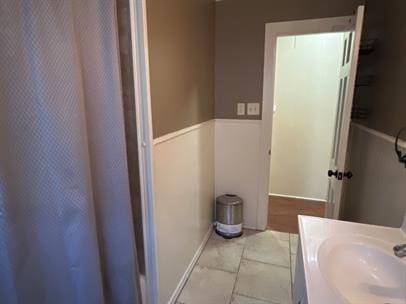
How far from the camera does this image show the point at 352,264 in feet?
3.28

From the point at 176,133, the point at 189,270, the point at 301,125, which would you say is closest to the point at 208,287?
the point at 189,270

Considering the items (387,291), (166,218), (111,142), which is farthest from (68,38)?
(387,291)

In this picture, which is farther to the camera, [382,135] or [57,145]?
[382,135]

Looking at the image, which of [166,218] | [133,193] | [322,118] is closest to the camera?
[133,193]

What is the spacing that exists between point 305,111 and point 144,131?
8.38 feet

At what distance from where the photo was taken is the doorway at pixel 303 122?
301 cm

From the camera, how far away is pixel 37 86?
72 cm

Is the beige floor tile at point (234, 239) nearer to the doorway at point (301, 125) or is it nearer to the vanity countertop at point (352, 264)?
the doorway at point (301, 125)

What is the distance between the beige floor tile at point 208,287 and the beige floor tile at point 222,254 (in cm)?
7

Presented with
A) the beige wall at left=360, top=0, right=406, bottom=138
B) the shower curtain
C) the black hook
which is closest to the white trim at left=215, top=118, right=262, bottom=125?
the beige wall at left=360, top=0, right=406, bottom=138

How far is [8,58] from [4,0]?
0.46ft

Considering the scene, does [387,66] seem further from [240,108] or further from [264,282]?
[264,282]

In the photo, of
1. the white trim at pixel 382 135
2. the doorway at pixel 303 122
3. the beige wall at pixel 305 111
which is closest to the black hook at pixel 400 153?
the white trim at pixel 382 135

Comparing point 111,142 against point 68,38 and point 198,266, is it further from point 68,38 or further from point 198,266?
point 198,266
